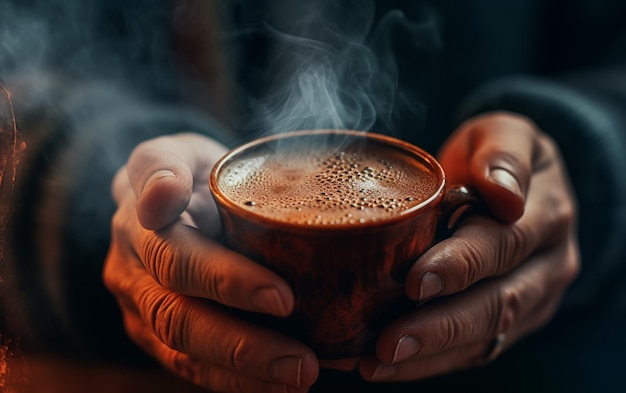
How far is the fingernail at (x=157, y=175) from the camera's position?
0.91 m

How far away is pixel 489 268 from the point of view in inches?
39.8

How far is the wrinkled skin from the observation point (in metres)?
0.87

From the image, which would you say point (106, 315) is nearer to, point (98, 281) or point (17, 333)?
point (98, 281)

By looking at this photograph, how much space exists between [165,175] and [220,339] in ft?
0.99

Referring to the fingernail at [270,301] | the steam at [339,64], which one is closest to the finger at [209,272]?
the fingernail at [270,301]

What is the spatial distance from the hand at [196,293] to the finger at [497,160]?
475 mm

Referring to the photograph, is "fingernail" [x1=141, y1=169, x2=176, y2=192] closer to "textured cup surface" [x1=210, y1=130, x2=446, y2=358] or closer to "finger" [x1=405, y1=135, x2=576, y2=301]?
"textured cup surface" [x1=210, y1=130, x2=446, y2=358]

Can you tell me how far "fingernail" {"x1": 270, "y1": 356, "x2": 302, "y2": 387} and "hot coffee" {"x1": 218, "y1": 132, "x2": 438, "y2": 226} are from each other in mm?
238

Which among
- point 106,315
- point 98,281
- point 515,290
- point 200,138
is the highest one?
point 200,138

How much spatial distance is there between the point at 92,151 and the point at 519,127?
1.10 meters

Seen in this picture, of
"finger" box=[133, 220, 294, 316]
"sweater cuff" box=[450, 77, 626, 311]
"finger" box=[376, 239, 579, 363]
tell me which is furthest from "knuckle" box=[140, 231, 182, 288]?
"sweater cuff" box=[450, 77, 626, 311]

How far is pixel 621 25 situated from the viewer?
196 cm

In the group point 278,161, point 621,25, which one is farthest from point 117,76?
point 621,25

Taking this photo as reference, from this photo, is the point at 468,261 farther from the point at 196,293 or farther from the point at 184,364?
the point at 184,364
